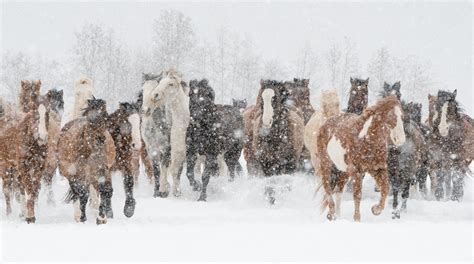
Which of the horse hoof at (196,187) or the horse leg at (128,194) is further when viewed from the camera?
the horse hoof at (196,187)

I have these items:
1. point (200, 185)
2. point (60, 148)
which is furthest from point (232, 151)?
point (60, 148)

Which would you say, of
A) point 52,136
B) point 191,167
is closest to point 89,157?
point 52,136

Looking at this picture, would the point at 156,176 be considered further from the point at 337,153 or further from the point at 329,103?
the point at 337,153

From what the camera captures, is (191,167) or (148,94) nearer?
(191,167)

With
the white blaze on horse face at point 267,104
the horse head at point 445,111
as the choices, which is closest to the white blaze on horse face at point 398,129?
the white blaze on horse face at point 267,104

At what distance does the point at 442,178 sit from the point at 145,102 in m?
6.76

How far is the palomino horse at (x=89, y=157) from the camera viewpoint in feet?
29.4

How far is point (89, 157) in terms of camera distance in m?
8.98

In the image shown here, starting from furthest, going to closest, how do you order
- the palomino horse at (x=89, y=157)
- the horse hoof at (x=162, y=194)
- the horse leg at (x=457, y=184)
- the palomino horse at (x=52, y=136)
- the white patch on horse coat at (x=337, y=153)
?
the horse leg at (x=457, y=184) → the horse hoof at (x=162, y=194) → the palomino horse at (x=52, y=136) → the white patch on horse coat at (x=337, y=153) → the palomino horse at (x=89, y=157)

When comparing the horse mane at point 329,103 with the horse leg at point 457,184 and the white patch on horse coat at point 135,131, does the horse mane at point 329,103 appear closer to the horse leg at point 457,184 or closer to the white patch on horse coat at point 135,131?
the white patch on horse coat at point 135,131

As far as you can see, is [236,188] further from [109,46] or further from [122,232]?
[109,46]

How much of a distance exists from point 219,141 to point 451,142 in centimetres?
490

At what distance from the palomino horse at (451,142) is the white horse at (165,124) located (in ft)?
17.1

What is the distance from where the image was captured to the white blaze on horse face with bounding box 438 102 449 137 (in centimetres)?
1311
